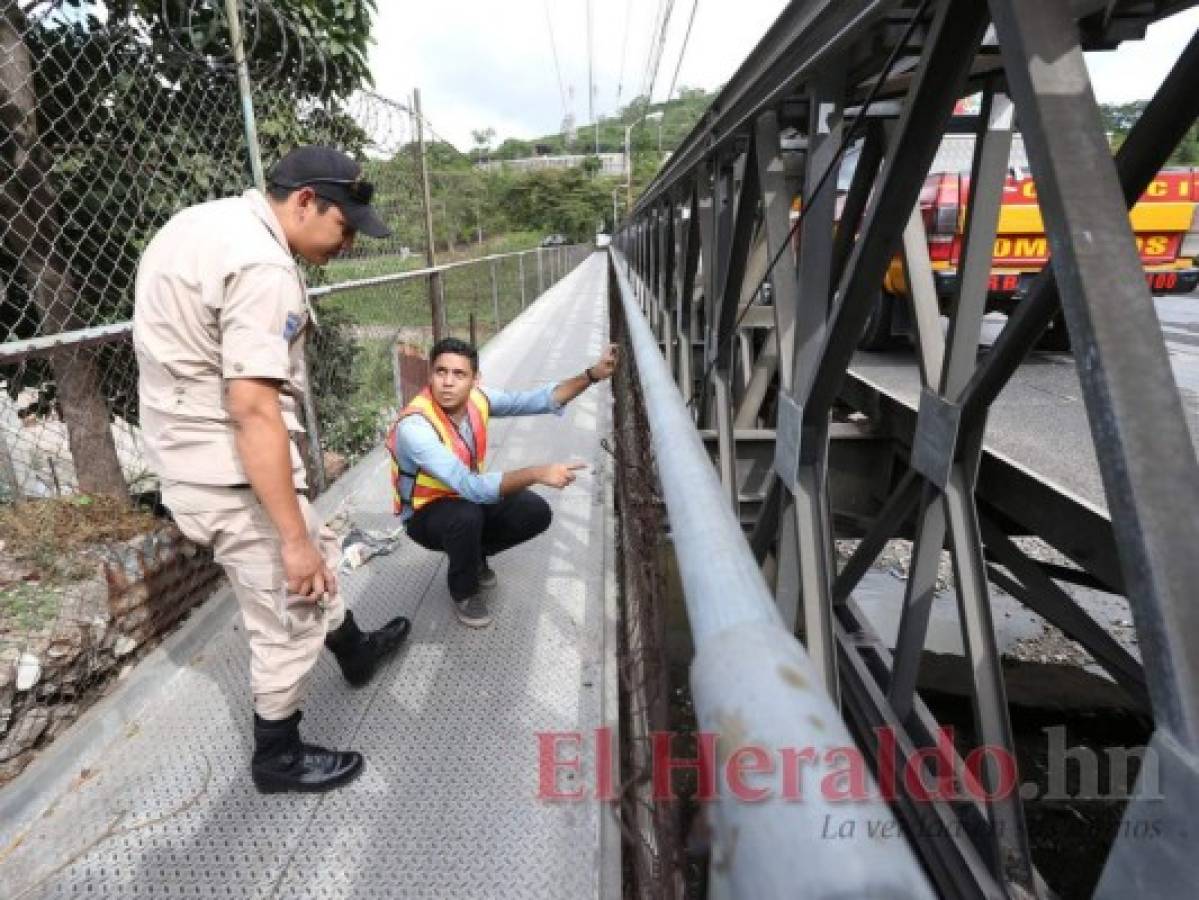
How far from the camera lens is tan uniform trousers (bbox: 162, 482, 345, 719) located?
6.85ft

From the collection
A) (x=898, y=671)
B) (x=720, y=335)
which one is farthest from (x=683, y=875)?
(x=720, y=335)

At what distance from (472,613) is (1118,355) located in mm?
2694

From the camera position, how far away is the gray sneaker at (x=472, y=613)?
124 inches

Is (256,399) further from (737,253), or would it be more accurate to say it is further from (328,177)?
(737,253)

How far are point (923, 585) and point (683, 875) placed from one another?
4.23 ft

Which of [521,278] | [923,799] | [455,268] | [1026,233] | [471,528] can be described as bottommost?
[923,799]

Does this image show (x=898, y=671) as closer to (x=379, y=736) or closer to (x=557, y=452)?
(x=379, y=736)

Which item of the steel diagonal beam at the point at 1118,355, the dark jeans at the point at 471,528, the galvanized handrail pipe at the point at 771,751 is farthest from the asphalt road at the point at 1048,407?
the dark jeans at the point at 471,528

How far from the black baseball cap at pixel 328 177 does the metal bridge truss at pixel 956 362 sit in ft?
4.06

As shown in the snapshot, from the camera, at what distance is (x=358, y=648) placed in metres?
2.74

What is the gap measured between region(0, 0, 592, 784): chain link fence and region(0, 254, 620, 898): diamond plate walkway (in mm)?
245

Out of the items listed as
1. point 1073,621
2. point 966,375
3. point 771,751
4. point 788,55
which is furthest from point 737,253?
point 771,751

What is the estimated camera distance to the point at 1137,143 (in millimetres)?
1396

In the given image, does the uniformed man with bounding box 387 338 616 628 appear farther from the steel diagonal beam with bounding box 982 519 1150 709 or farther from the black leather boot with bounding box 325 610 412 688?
the steel diagonal beam with bounding box 982 519 1150 709
